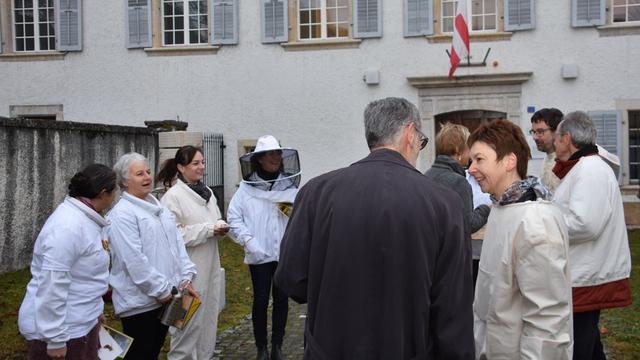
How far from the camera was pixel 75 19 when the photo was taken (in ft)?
58.3

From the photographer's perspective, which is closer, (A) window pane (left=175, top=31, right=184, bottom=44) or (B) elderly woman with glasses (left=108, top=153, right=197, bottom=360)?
(B) elderly woman with glasses (left=108, top=153, right=197, bottom=360)

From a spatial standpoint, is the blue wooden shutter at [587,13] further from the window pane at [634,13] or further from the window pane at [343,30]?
the window pane at [343,30]

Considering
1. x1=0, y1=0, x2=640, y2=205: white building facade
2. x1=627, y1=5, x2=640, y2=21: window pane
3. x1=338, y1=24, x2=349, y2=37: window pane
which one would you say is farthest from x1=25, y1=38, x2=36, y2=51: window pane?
x1=627, y1=5, x2=640, y2=21: window pane

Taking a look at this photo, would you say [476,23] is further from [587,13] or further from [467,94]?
[587,13]

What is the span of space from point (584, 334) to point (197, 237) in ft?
9.46

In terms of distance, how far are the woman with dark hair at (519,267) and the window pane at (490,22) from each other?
13791mm

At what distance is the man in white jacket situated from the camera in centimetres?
388

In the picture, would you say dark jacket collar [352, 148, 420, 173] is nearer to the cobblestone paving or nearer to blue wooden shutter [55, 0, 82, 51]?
the cobblestone paving

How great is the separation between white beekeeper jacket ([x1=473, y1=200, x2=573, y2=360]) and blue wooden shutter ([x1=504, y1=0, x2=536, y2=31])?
537 inches

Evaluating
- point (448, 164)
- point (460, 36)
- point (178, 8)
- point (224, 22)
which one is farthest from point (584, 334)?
point (178, 8)

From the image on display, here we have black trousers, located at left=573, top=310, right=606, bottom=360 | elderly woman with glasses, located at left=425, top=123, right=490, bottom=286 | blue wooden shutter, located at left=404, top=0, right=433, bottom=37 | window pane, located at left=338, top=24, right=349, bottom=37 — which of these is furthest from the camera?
window pane, located at left=338, top=24, right=349, bottom=37

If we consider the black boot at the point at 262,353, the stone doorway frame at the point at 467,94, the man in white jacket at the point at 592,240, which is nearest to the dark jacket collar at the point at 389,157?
the man in white jacket at the point at 592,240

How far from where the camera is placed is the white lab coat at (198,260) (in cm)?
541

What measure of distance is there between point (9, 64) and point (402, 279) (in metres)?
17.8
